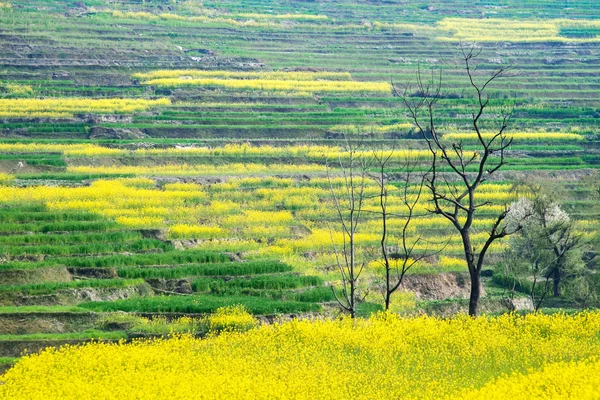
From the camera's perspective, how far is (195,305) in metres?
30.8

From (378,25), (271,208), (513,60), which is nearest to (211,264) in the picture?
(271,208)

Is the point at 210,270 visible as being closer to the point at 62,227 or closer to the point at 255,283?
the point at 255,283

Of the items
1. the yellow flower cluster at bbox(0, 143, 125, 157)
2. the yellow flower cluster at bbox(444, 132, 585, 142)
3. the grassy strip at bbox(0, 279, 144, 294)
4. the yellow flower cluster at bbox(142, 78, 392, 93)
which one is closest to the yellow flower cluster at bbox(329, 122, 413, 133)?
the yellow flower cluster at bbox(444, 132, 585, 142)

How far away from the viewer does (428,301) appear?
3575cm

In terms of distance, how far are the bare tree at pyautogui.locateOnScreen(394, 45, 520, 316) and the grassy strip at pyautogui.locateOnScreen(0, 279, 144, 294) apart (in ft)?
34.6

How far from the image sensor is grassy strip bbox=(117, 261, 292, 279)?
34.2 metres

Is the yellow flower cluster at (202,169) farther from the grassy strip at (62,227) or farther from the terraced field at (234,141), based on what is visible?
the grassy strip at (62,227)

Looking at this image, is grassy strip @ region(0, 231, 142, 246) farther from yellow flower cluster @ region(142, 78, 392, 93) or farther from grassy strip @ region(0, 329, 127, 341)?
yellow flower cluster @ region(142, 78, 392, 93)

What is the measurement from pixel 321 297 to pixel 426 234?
12.1m

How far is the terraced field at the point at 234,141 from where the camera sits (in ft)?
111

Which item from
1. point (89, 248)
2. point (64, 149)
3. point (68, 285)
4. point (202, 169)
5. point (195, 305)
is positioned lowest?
point (202, 169)

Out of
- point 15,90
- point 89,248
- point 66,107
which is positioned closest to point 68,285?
point 89,248

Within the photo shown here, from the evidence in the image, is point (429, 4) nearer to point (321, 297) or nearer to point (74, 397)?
point (321, 297)

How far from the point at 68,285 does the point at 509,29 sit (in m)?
74.3
